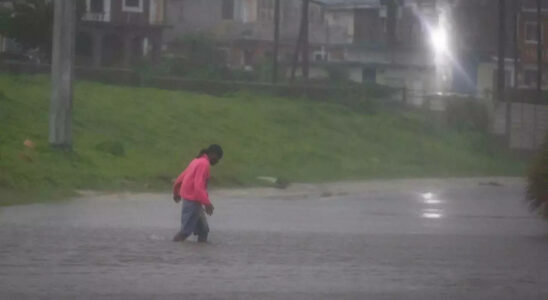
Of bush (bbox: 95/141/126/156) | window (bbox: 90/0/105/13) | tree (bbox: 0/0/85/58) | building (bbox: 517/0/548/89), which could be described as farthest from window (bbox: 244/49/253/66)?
bush (bbox: 95/141/126/156)

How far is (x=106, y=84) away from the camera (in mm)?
47031

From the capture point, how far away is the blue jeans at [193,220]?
16797 millimetres

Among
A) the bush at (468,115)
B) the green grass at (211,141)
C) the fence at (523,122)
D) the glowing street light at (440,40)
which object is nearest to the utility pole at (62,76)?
the green grass at (211,141)

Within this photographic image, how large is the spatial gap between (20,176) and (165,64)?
3356 cm

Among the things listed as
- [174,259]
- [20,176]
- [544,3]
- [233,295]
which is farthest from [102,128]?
[544,3]

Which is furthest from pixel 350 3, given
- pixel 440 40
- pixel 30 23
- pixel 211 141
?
pixel 211 141

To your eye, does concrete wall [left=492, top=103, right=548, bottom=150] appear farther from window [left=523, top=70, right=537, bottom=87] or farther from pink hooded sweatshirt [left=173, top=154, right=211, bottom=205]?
pink hooded sweatshirt [left=173, top=154, right=211, bottom=205]

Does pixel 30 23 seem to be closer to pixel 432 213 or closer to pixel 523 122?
pixel 523 122

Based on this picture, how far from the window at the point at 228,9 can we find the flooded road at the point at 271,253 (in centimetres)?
5619

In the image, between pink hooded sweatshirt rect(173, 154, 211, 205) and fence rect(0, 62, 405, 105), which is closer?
pink hooded sweatshirt rect(173, 154, 211, 205)

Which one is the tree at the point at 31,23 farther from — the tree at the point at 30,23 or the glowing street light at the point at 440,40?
the glowing street light at the point at 440,40

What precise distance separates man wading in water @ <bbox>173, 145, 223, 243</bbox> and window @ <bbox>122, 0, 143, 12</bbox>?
51461 millimetres

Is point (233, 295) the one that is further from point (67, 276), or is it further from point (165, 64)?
point (165, 64)

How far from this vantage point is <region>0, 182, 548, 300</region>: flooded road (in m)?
12.9
